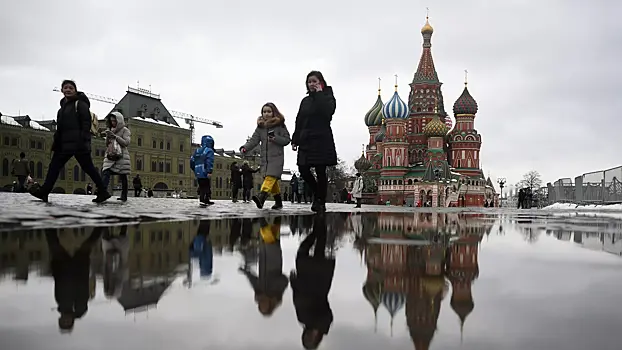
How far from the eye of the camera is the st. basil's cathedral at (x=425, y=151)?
2464 inches

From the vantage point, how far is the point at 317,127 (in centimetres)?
813

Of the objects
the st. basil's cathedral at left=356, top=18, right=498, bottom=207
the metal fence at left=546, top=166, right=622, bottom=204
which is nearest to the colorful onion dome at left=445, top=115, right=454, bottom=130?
the st. basil's cathedral at left=356, top=18, right=498, bottom=207

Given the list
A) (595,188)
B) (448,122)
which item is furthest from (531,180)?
(595,188)

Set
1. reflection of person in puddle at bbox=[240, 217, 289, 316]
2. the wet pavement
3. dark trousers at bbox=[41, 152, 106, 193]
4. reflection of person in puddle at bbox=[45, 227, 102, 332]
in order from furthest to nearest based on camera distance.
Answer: dark trousers at bbox=[41, 152, 106, 193]
reflection of person in puddle at bbox=[240, 217, 289, 316]
reflection of person in puddle at bbox=[45, 227, 102, 332]
the wet pavement

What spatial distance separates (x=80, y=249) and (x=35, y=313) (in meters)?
1.50

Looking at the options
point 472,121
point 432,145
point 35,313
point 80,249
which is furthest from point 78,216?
point 472,121

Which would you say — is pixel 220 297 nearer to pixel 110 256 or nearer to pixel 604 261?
pixel 110 256

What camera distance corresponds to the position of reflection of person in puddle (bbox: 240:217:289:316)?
68.7 inches

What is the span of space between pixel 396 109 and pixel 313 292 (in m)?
66.0

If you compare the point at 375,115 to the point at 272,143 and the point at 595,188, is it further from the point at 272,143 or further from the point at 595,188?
the point at 272,143

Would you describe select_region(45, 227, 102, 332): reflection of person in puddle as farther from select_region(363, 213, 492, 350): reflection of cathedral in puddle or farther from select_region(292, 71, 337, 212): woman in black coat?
select_region(292, 71, 337, 212): woman in black coat

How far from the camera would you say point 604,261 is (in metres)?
3.04

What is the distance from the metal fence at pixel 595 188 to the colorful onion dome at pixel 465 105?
4794 cm

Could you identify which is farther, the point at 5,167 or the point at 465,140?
the point at 465,140
